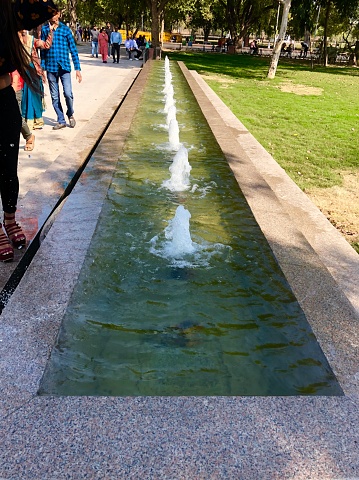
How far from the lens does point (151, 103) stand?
1100 centimetres

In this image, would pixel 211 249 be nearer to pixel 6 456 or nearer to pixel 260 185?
pixel 260 185

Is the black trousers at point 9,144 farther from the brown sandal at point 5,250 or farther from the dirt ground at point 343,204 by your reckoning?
the dirt ground at point 343,204

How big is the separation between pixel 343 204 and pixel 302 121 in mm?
5637

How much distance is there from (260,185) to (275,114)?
697cm

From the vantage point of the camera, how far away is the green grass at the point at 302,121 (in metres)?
7.08

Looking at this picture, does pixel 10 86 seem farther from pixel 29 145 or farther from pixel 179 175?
pixel 29 145

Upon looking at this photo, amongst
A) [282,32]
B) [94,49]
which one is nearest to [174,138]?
[282,32]

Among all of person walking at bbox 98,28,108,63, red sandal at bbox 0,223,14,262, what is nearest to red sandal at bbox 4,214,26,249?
red sandal at bbox 0,223,14,262

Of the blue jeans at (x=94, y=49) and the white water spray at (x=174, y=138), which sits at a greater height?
the white water spray at (x=174, y=138)

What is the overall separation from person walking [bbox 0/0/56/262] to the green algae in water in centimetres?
62

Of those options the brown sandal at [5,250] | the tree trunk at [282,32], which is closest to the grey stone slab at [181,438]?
the brown sandal at [5,250]

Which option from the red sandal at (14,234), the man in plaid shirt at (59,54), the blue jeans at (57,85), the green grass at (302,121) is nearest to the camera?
the red sandal at (14,234)

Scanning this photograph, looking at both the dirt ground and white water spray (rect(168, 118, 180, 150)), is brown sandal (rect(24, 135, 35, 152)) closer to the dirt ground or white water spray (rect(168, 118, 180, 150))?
white water spray (rect(168, 118, 180, 150))

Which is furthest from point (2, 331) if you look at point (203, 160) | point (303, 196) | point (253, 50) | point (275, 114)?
point (253, 50)
